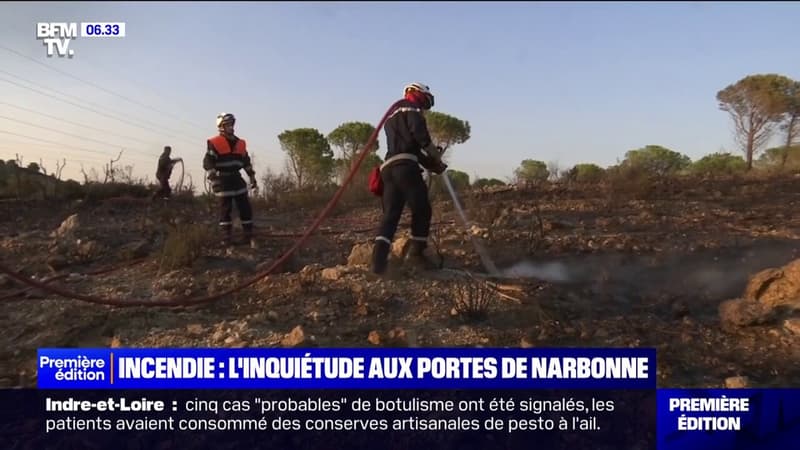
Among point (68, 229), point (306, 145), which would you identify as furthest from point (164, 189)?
point (306, 145)

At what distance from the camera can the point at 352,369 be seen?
115 inches

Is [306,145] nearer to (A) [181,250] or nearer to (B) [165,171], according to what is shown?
(B) [165,171]

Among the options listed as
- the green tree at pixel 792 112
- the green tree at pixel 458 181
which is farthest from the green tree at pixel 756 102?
the green tree at pixel 458 181

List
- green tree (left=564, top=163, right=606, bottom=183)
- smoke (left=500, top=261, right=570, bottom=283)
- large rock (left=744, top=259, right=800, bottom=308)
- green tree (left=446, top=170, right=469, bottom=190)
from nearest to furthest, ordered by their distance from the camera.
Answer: large rock (left=744, top=259, right=800, bottom=308), smoke (left=500, top=261, right=570, bottom=283), green tree (left=446, top=170, right=469, bottom=190), green tree (left=564, top=163, right=606, bottom=183)

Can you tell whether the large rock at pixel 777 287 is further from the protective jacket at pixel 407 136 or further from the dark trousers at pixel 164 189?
the dark trousers at pixel 164 189

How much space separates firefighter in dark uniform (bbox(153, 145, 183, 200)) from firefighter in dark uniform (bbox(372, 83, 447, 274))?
739 centimetres

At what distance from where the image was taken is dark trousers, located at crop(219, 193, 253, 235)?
19.9ft

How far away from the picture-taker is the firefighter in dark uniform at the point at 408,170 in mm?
4434

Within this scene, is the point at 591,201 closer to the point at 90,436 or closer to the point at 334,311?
the point at 334,311

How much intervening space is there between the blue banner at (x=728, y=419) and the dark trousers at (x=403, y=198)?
2.41 m

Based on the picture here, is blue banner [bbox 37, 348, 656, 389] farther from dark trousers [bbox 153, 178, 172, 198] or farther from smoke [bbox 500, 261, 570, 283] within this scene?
dark trousers [bbox 153, 178, 172, 198]

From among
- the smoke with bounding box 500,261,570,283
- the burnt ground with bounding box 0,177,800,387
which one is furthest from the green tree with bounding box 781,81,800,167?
the smoke with bounding box 500,261,570,283

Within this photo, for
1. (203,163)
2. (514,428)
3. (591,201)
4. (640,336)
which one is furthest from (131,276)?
(591,201)

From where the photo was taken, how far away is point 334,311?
374 cm
